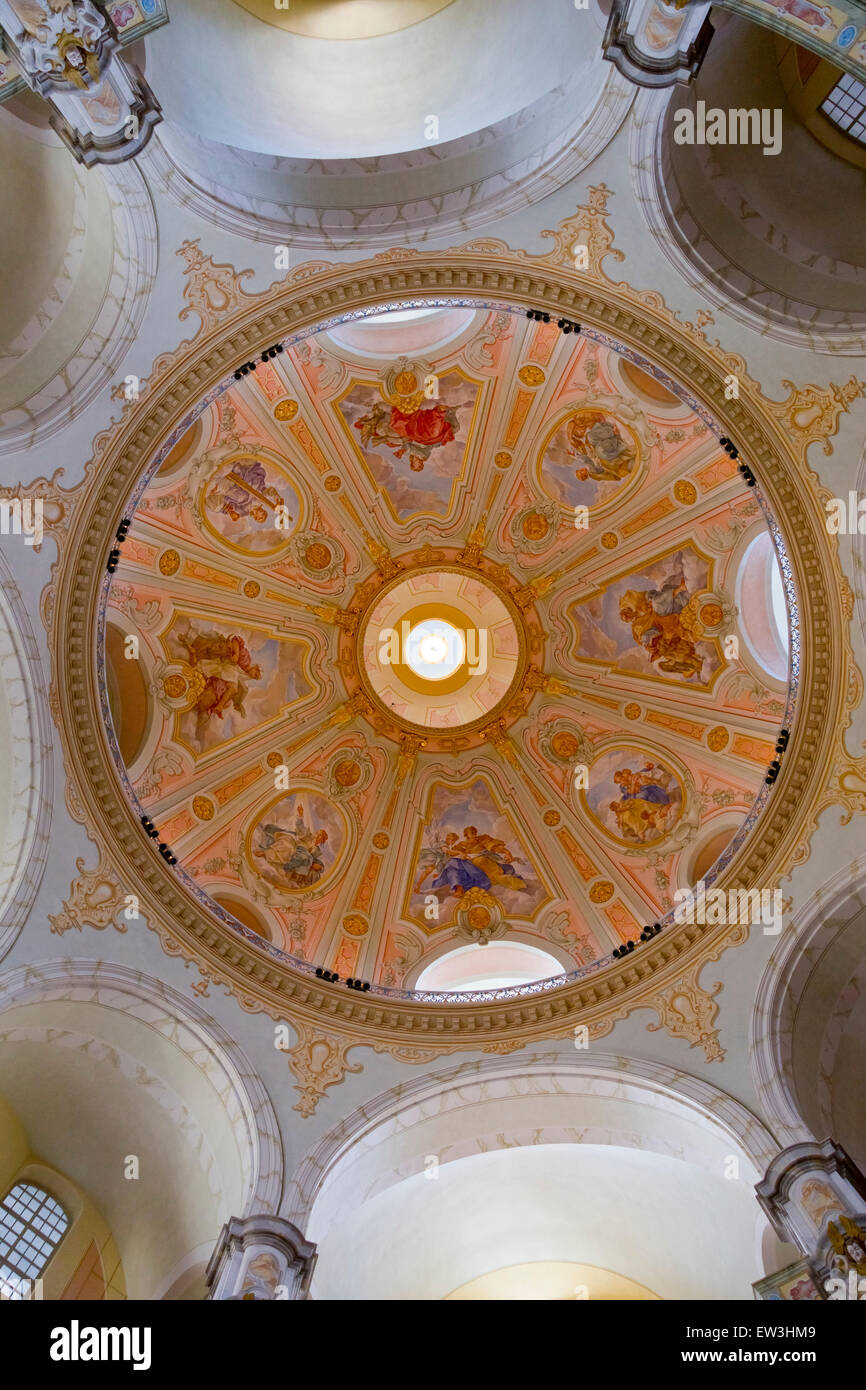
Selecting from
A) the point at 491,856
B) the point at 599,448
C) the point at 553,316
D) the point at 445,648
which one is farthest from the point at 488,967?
the point at 553,316

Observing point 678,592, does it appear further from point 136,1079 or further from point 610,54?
point 136,1079

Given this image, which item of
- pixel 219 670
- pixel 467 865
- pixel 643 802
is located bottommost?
pixel 467 865

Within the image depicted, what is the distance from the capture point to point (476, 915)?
16.4 meters

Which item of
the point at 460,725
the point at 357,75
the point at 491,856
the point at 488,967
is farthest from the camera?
the point at 460,725

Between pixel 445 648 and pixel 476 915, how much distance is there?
15.9 ft

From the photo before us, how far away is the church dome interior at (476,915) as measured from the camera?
11.2m

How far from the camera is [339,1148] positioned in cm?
1212

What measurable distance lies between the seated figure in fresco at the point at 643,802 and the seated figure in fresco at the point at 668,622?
1748 mm

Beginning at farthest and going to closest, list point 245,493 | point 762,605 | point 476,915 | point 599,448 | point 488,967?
point 245,493, point 599,448, point 476,915, point 762,605, point 488,967

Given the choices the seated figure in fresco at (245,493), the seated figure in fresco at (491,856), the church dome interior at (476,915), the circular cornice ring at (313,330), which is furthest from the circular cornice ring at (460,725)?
the circular cornice ring at (313,330)

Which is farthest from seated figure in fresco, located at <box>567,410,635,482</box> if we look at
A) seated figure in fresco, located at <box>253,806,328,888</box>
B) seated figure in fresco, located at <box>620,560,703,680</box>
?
seated figure in fresco, located at <box>253,806,328,888</box>

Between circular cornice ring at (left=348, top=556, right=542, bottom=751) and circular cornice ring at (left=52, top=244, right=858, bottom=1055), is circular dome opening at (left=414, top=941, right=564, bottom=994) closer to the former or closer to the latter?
circular cornice ring at (left=52, top=244, right=858, bottom=1055)

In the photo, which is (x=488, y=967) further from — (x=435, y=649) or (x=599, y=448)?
(x=599, y=448)
